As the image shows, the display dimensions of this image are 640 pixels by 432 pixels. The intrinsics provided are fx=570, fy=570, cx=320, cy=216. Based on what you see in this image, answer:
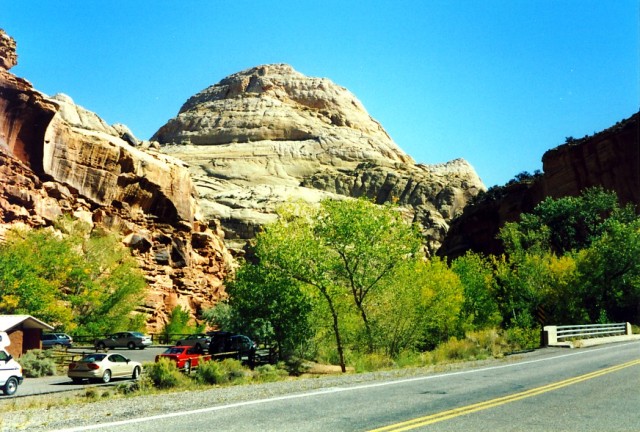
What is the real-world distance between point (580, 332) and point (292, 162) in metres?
120

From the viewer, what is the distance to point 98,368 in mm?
26625

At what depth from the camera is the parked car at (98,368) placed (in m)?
26.5

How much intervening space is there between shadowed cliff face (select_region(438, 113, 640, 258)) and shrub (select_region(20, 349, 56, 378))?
2577 inches

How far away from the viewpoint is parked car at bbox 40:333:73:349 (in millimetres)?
43875

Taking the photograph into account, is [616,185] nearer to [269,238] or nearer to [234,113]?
[269,238]

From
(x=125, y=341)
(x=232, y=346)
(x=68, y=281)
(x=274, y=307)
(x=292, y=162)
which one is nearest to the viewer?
(x=232, y=346)

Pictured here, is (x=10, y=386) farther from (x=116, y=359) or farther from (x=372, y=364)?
(x=372, y=364)

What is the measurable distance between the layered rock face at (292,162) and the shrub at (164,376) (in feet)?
250

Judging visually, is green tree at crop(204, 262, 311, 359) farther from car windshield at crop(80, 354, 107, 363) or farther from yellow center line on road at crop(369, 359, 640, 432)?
yellow center line on road at crop(369, 359, 640, 432)

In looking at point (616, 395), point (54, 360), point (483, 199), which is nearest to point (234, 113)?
point (483, 199)

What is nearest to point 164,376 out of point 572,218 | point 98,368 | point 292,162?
point 98,368

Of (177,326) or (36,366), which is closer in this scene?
(36,366)

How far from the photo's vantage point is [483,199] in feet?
307

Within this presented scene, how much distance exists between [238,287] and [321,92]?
16628cm
